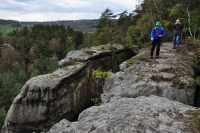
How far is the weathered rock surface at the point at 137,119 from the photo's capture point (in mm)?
5637

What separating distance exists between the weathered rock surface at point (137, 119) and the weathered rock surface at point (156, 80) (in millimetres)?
2518

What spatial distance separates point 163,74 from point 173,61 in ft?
7.70

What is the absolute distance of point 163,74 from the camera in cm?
1270

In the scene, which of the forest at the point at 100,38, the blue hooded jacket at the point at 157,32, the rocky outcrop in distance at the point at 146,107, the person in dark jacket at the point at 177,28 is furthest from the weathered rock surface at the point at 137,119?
the person in dark jacket at the point at 177,28

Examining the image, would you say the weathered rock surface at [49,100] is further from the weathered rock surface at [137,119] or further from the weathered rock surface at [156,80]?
the weathered rock surface at [137,119]

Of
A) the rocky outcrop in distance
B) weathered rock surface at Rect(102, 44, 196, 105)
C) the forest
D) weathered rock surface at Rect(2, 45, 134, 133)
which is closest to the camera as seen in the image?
the rocky outcrop in distance

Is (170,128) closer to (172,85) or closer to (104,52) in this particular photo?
(172,85)

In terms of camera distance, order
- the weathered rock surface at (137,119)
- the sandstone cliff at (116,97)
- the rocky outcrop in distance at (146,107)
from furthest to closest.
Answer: the sandstone cliff at (116,97), the rocky outcrop in distance at (146,107), the weathered rock surface at (137,119)

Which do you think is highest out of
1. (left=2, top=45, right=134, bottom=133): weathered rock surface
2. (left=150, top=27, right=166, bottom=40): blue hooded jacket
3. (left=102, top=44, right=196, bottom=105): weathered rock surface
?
(left=150, top=27, right=166, bottom=40): blue hooded jacket

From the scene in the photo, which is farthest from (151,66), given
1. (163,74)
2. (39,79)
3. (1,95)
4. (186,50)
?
(1,95)

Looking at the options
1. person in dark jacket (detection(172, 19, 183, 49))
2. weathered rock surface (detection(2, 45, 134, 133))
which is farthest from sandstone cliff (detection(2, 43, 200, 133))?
person in dark jacket (detection(172, 19, 183, 49))

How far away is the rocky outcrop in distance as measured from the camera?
5801mm

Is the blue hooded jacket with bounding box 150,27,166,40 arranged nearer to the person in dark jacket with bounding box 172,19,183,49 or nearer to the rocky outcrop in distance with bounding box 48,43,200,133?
the rocky outcrop in distance with bounding box 48,43,200,133

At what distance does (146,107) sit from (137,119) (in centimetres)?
121
